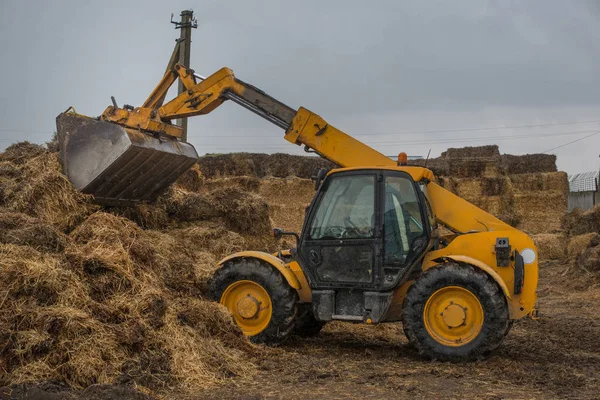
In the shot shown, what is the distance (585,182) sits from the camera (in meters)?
32.2

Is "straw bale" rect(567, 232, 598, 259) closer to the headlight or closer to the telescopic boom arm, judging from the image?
the telescopic boom arm

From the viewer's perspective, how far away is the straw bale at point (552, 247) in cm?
1855

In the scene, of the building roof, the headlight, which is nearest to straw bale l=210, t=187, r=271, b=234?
the headlight

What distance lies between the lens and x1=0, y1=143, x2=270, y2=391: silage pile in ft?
19.2

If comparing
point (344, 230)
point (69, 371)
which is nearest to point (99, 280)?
point (69, 371)

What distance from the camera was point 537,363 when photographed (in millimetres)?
Answer: 7316

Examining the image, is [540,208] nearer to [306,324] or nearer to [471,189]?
[471,189]

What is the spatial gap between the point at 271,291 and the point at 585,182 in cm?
2716

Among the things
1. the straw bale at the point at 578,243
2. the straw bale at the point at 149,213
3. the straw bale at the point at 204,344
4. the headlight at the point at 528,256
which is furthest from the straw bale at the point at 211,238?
the straw bale at the point at 578,243

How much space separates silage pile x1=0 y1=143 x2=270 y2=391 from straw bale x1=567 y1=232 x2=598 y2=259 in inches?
371

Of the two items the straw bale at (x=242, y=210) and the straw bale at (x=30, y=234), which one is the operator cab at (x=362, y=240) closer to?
the straw bale at (x=30, y=234)

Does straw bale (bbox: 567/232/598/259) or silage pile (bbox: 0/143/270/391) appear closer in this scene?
silage pile (bbox: 0/143/270/391)

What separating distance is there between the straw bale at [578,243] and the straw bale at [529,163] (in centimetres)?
488

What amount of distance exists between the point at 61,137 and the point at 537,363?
20.1 ft
